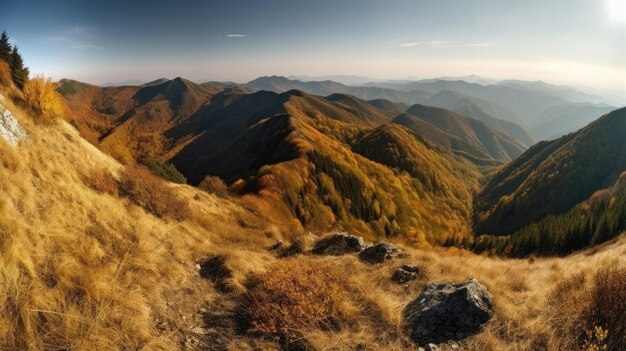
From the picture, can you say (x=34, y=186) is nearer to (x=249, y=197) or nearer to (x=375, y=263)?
(x=375, y=263)

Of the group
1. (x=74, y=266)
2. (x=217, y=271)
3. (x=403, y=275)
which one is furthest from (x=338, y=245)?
(x=74, y=266)

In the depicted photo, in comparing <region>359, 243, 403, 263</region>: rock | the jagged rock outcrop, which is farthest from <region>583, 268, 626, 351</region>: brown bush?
the jagged rock outcrop

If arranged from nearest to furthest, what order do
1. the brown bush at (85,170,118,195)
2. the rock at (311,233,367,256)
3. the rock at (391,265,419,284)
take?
the rock at (391,265,419,284), the brown bush at (85,170,118,195), the rock at (311,233,367,256)

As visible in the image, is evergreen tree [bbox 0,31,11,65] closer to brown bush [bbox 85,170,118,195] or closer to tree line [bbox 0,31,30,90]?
tree line [bbox 0,31,30,90]

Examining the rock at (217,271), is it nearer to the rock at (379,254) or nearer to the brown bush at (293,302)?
the brown bush at (293,302)

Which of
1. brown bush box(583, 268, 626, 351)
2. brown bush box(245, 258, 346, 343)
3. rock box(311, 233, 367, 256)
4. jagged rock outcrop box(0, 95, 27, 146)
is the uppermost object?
jagged rock outcrop box(0, 95, 27, 146)

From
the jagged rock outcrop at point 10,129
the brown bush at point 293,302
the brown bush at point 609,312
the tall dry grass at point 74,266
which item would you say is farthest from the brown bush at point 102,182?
the brown bush at point 609,312

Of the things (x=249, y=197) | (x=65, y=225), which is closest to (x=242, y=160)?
(x=249, y=197)
